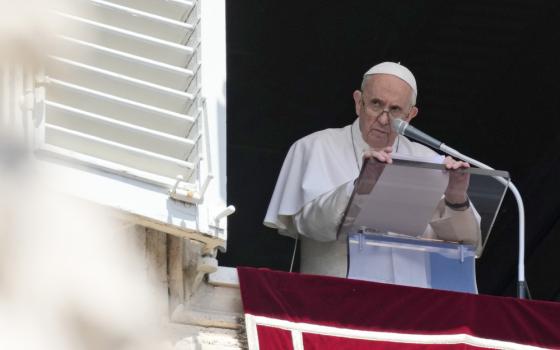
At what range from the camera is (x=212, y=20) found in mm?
7164

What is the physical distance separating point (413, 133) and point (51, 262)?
4.63ft

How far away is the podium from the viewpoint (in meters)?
7.16

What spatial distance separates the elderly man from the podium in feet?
0.04

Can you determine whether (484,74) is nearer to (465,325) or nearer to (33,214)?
(465,325)

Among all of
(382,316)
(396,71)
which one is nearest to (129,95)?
(382,316)

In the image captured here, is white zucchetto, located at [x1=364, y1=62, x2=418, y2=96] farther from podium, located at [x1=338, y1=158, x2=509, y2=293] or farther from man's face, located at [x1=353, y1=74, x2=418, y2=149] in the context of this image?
podium, located at [x1=338, y1=158, x2=509, y2=293]

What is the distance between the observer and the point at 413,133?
7156mm

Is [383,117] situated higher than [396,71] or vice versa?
[396,71]

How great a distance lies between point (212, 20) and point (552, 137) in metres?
3.61

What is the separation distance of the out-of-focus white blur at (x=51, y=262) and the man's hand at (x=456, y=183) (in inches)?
43.9

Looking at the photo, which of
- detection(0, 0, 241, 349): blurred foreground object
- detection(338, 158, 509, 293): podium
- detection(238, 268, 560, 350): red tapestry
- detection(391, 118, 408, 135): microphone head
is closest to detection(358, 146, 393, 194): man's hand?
detection(338, 158, 509, 293): podium

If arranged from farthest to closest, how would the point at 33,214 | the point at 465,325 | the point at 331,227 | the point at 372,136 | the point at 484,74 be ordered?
the point at 484,74, the point at 372,136, the point at 331,227, the point at 465,325, the point at 33,214

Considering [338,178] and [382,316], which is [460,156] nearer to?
[382,316]

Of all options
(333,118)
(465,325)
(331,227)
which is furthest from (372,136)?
(333,118)
